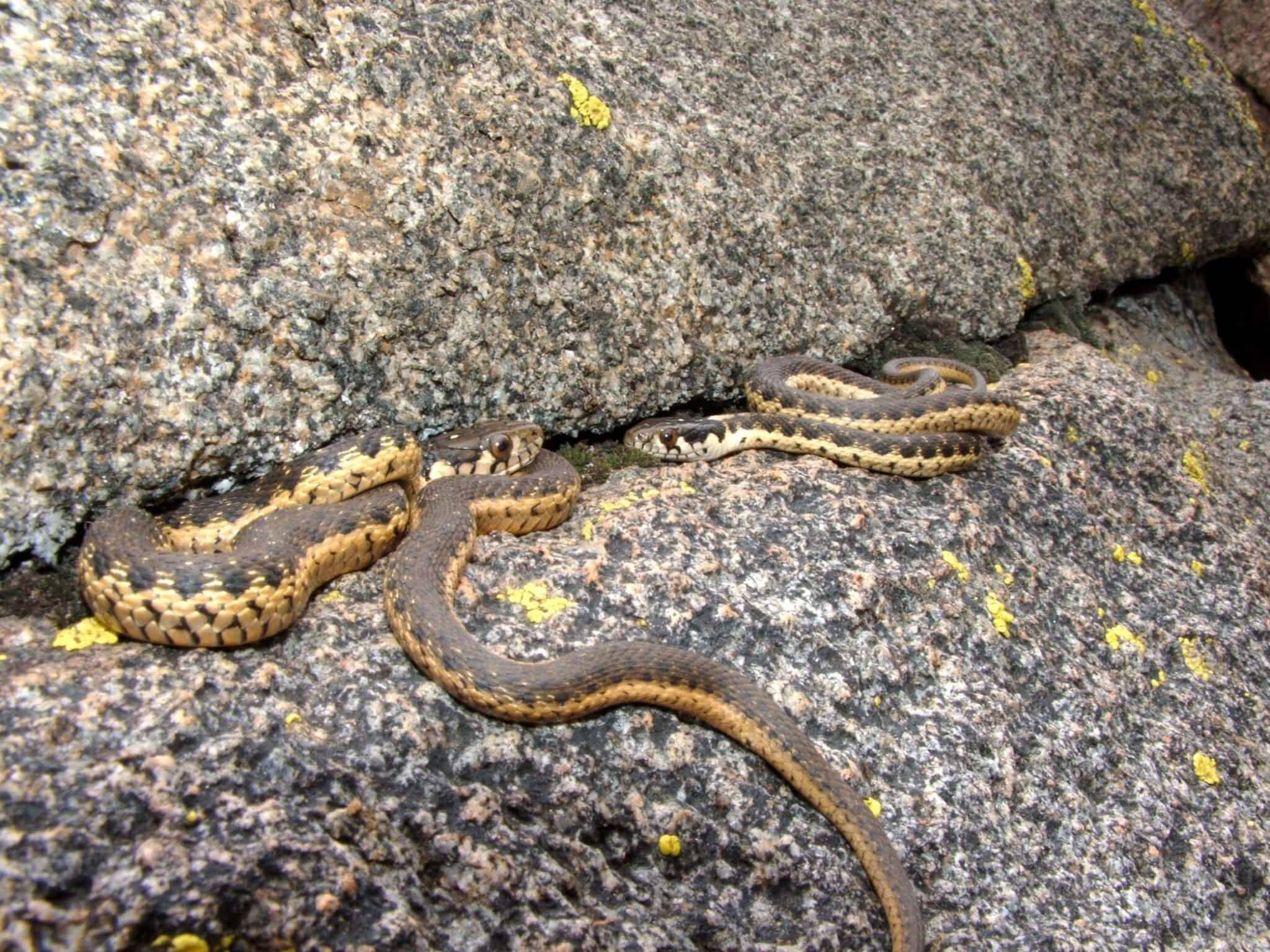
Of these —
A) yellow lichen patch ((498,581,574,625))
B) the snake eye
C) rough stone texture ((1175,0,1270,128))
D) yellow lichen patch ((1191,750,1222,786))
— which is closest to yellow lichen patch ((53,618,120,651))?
yellow lichen patch ((498,581,574,625))

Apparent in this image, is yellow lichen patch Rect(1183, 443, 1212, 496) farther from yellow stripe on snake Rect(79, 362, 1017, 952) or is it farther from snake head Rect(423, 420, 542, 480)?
snake head Rect(423, 420, 542, 480)

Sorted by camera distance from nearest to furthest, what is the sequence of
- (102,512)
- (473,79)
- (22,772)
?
(22,772) < (102,512) < (473,79)

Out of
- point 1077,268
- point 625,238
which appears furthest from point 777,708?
point 1077,268

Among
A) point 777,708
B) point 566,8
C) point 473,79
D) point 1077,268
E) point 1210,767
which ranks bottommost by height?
point 1210,767

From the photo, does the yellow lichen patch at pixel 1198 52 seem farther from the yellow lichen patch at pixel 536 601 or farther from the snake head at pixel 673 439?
the yellow lichen patch at pixel 536 601

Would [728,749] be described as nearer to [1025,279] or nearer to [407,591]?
[407,591]

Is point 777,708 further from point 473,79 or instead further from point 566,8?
point 566,8

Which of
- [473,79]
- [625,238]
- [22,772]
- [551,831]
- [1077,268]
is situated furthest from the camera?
[1077,268]

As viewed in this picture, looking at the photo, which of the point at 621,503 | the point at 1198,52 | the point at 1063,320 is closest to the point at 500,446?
the point at 621,503
